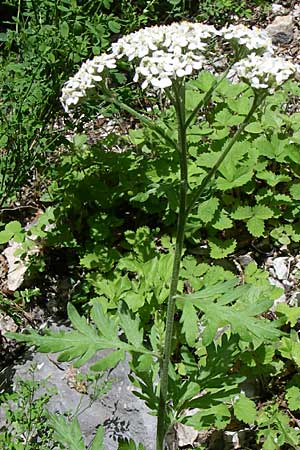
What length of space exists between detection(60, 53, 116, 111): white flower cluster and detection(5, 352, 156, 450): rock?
142 cm

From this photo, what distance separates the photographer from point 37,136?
12.5 feet

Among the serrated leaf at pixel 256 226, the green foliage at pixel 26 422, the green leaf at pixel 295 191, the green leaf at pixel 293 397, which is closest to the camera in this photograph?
the green foliage at pixel 26 422

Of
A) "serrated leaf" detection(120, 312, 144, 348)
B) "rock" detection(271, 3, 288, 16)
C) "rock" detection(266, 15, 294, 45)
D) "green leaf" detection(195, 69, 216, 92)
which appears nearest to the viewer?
"serrated leaf" detection(120, 312, 144, 348)

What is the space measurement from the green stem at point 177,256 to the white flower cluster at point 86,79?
29 cm

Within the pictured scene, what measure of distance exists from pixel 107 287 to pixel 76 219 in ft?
2.01

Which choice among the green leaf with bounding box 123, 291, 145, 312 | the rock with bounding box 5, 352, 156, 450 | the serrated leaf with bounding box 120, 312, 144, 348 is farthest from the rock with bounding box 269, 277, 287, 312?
the serrated leaf with bounding box 120, 312, 144, 348

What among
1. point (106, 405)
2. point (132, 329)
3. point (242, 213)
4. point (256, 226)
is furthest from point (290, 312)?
point (132, 329)

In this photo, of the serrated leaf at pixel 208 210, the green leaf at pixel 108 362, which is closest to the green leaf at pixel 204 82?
the serrated leaf at pixel 208 210

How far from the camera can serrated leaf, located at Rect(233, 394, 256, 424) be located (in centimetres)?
303

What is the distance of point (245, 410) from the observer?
3.05m

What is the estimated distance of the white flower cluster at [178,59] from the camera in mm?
2125

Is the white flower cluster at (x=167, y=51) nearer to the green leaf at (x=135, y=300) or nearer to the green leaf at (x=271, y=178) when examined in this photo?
the green leaf at (x=135, y=300)

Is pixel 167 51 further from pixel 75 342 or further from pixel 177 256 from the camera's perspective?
pixel 75 342

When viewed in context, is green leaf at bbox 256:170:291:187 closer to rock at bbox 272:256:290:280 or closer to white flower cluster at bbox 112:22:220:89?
rock at bbox 272:256:290:280
